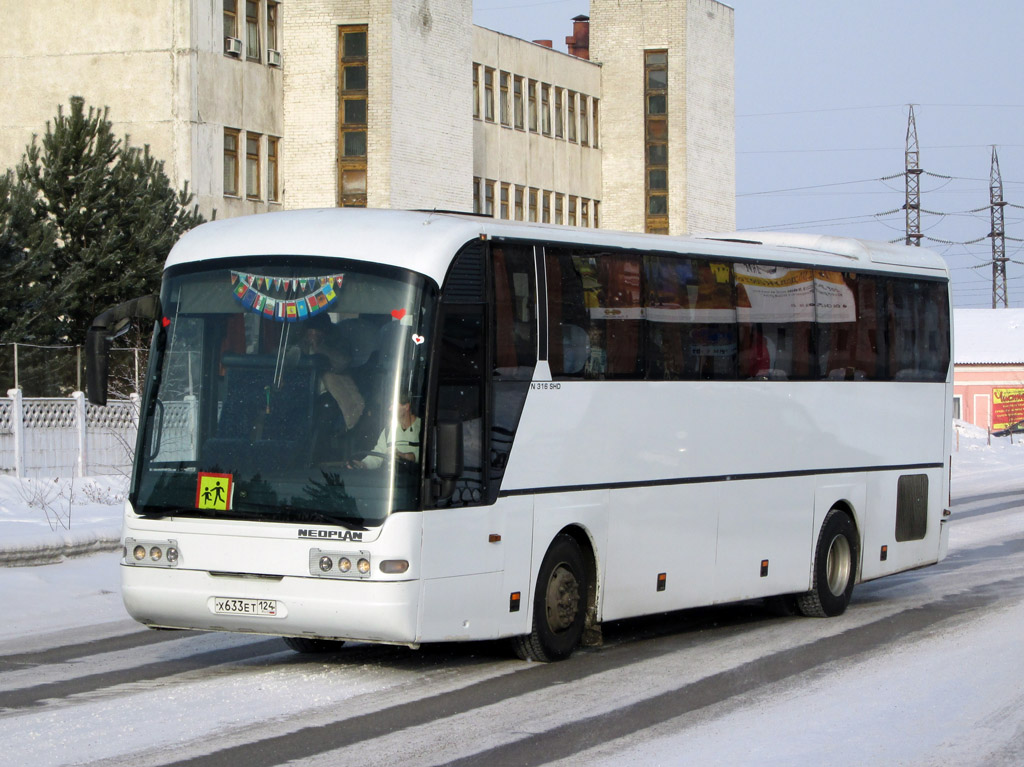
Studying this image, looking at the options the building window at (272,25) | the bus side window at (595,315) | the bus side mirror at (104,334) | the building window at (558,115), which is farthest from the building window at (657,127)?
the bus side mirror at (104,334)

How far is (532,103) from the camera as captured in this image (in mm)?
60312

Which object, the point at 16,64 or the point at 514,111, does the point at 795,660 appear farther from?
the point at 514,111

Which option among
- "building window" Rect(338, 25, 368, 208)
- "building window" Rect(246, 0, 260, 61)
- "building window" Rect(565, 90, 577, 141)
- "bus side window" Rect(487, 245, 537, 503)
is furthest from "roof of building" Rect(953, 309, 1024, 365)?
"bus side window" Rect(487, 245, 537, 503)

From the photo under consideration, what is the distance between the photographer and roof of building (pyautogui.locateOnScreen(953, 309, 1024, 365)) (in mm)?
90625

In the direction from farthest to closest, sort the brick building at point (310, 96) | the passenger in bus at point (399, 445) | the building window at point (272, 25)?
the building window at point (272, 25) → the brick building at point (310, 96) → the passenger in bus at point (399, 445)

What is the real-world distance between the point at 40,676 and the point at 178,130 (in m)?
34.5

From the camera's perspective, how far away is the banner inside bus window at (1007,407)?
8775cm

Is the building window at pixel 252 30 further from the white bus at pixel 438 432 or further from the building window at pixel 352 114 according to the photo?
the white bus at pixel 438 432

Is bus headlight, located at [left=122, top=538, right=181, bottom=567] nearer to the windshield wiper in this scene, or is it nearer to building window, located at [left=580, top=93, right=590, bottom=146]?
the windshield wiper

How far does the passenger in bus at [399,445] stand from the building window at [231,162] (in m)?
36.0

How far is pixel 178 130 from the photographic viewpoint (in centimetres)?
4347

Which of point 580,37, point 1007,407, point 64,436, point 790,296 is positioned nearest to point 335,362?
point 790,296

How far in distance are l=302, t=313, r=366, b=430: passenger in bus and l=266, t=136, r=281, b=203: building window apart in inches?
1494

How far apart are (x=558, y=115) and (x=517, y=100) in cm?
368
